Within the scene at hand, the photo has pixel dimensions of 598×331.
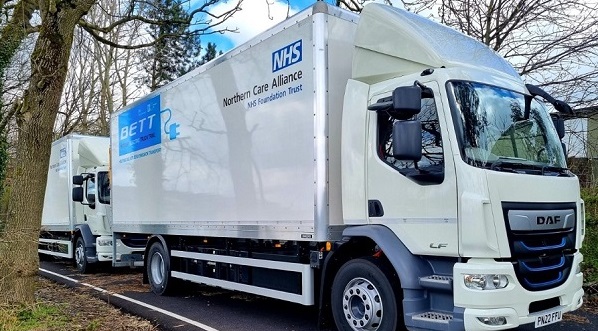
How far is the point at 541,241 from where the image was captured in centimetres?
465

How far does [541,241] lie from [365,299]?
66.1 inches

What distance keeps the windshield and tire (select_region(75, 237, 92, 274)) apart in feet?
35.2

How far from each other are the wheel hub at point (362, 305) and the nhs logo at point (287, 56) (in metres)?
2.49

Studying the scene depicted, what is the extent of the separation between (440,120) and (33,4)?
7.92 meters

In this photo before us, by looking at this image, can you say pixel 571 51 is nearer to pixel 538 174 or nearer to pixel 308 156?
pixel 538 174

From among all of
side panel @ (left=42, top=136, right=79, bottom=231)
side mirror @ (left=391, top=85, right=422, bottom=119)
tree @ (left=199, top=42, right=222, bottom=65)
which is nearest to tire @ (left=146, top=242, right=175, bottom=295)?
side panel @ (left=42, top=136, right=79, bottom=231)

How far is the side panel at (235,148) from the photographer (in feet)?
18.9

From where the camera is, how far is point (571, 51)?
841cm

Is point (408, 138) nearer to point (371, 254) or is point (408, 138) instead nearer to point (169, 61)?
point (371, 254)

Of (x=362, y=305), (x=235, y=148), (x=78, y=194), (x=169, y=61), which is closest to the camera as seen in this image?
(x=362, y=305)

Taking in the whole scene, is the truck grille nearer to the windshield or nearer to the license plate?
the license plate

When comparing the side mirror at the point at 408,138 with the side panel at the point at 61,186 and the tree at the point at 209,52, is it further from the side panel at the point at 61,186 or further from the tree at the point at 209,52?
the tree at the point at 209,52

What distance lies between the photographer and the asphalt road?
6.58 metres

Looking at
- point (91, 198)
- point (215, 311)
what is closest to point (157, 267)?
point (215, 311)
